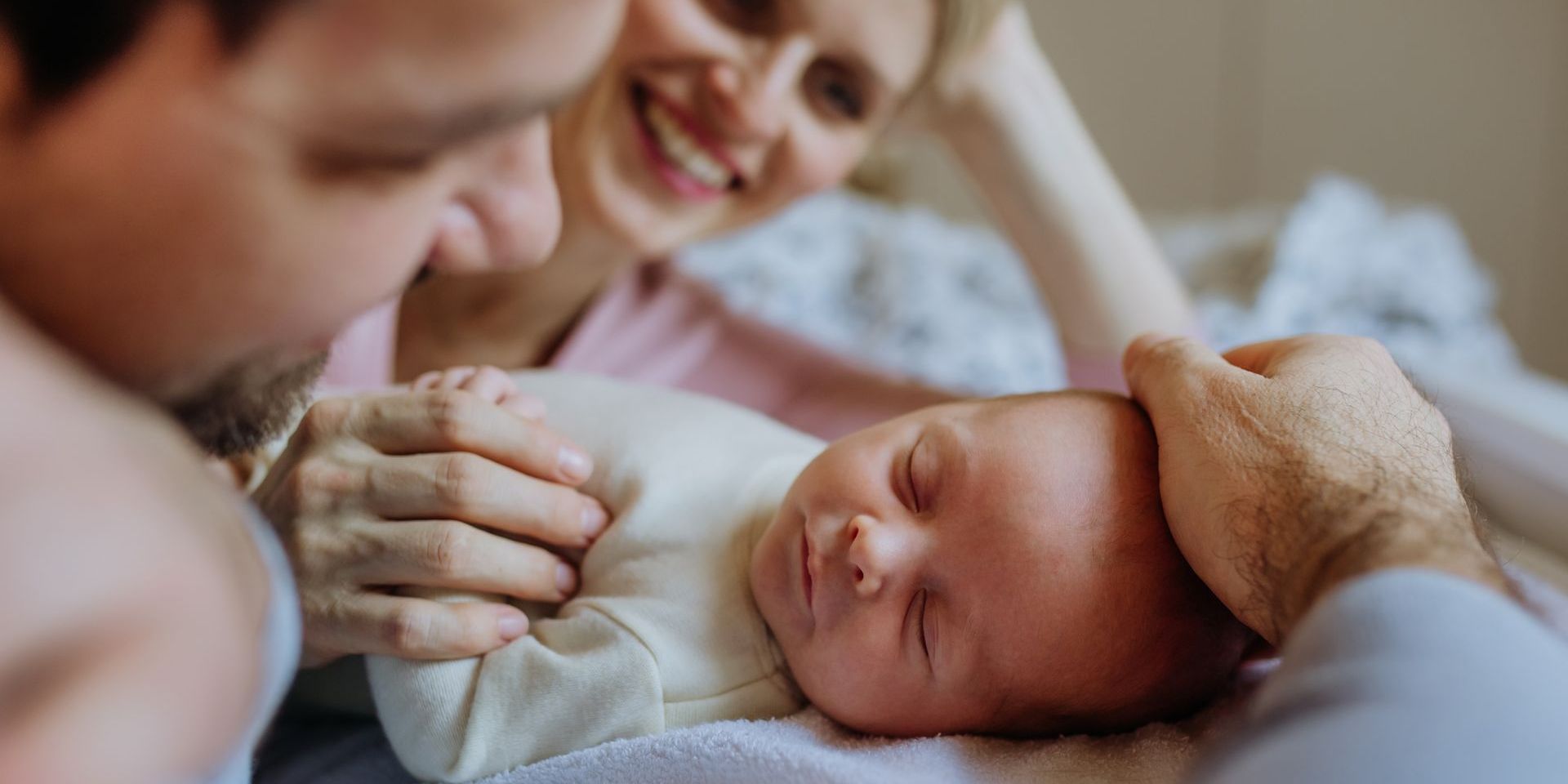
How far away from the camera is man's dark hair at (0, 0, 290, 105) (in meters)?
0.47

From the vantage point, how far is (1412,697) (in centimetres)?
49

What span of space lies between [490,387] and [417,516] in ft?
0.45

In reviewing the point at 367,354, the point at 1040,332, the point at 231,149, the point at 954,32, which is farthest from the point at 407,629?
the point at 1040,332

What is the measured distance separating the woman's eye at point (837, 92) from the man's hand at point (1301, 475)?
629 mm

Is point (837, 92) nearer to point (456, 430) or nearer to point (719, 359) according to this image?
point (719, 359)

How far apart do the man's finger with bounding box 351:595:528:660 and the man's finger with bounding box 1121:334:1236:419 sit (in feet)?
1.72

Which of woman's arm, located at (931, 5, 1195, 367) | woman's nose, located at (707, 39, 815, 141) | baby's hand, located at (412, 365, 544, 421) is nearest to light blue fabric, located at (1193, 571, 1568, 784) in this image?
baby's hand, located at (412, 365, 544, 421)

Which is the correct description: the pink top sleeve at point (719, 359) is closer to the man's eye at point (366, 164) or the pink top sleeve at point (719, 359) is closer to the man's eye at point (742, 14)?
the man's eye at point (742, 14)

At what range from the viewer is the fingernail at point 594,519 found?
97 cm

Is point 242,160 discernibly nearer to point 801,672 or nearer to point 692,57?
point 801,672

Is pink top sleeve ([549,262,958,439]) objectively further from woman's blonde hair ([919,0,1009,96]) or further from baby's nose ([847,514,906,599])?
baby's nose ([847,514,906,599])

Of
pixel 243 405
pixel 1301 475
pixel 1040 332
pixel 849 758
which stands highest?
pixel 1301 475

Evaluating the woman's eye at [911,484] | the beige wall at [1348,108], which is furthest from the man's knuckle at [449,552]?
the beige wall at [1348,108]

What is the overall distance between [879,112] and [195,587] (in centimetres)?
119
